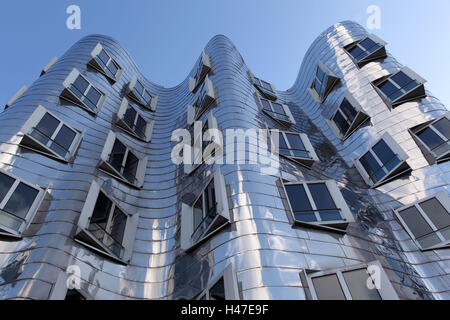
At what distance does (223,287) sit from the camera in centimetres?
815

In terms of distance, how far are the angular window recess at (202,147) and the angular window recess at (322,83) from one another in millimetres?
10471

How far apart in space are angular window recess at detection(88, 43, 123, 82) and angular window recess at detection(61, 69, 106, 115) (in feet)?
8.09

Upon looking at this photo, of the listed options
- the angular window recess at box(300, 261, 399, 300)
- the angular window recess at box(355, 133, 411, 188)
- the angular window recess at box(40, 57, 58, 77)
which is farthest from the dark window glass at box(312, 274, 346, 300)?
the angular window recess at box(40, 57, 58, 77)

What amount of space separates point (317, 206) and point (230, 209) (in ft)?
10.9

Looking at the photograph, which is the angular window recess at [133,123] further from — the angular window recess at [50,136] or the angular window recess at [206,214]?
the angular window recess at [206,214]

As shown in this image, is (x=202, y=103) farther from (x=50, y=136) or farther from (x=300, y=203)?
(x=300, y=203)

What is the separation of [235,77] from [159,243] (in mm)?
11646

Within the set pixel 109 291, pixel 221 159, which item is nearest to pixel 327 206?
pixel 221 159

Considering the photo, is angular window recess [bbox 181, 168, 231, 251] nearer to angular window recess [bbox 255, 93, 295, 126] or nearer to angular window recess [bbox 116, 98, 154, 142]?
angular window recess [bbox 116, 98, 154, 142]

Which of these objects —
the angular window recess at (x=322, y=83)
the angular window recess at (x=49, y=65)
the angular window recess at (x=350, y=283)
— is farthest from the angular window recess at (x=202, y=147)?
the angular window recess at (x=49, y=65)

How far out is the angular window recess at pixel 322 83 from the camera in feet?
69.1

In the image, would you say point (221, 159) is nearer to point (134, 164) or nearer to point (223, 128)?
point (223, 128)

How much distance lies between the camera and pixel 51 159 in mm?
12320
